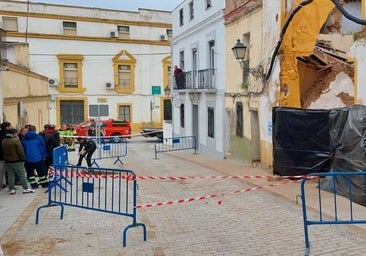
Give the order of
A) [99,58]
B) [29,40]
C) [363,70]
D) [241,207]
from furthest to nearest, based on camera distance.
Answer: [99,58] → [29,40] → [363,70] → [241,207]

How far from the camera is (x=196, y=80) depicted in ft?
63.3

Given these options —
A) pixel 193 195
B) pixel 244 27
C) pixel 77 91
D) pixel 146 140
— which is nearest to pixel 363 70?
pixel 193 195

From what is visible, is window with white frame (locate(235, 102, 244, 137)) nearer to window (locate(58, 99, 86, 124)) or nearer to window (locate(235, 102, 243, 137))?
window (locate(235, 102, 243, 137))


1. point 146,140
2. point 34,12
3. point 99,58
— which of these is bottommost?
point 146,140

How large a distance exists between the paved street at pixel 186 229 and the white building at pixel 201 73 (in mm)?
8212

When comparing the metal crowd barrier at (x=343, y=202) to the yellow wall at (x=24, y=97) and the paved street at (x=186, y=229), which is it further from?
the yellow wall at (x=24, y=97)

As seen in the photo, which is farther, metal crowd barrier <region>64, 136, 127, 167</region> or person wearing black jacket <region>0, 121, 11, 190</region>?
metal crowd barrier <region>64, 136, 127, 167</region>

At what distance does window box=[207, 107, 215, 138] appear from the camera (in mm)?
17703

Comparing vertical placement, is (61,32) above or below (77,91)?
above

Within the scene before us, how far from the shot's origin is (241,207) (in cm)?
777

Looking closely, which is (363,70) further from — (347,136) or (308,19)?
(308,19)

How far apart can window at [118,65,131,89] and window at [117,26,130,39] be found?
8.48ft

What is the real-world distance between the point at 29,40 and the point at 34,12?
7.53 feet

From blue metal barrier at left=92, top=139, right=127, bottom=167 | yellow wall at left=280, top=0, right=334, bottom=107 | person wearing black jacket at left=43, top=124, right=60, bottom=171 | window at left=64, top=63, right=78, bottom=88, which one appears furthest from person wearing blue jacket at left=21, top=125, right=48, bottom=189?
window at left=64, top=63, right=78, bottom=88
